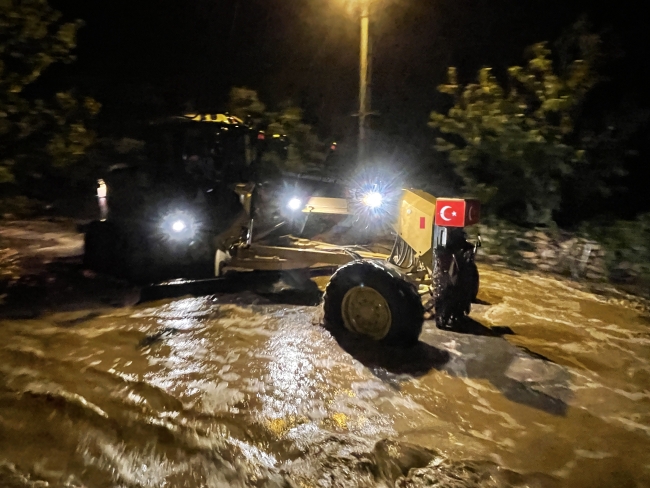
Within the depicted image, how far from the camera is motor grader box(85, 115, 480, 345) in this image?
5.25 meters

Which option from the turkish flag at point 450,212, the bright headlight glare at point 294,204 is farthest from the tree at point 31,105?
the turkish flag at point 450,212

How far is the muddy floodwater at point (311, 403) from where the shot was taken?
353 centimetres

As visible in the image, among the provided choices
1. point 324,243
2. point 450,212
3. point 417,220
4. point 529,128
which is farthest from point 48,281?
point 529,128

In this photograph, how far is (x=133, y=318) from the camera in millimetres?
6508

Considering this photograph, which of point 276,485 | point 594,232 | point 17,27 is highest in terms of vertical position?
point 17,27

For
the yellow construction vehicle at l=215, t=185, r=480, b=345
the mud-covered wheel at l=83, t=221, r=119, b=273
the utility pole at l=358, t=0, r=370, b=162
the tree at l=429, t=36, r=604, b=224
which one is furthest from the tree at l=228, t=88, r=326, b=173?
the yellow construction vehicle at l=215, t=185, r=480, b=345

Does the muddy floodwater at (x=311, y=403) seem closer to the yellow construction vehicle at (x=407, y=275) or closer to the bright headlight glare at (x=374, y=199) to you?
the yellow construction vehicle at (x=407, y=275)

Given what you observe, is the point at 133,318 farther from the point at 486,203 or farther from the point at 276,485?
the point at 486,203

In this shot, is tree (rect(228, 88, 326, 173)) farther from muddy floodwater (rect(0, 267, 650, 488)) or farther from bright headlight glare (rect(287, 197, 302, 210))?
muddy floodwater (rect(0, 267, 650, 488))

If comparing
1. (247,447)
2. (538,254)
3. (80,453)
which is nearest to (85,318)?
(80,453)

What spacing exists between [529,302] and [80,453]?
6.01 m

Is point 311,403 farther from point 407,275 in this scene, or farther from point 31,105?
point 31,105

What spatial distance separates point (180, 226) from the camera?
7656 millimetres

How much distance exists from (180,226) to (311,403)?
13.5 feet
